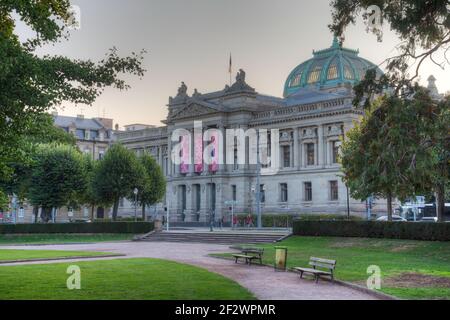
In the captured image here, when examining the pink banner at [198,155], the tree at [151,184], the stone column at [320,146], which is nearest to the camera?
the tree at [151,184]

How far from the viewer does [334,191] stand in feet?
283

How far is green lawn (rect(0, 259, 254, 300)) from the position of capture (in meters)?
18.6

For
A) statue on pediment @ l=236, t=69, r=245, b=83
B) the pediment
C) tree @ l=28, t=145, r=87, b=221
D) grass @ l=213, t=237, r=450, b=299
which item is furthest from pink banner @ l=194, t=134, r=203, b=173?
grass @ l=213, t=237, r=450, b=299

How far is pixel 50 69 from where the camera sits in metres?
19.2

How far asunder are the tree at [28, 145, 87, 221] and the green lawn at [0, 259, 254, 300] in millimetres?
43940

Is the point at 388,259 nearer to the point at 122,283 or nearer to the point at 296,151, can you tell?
the point at 122,283

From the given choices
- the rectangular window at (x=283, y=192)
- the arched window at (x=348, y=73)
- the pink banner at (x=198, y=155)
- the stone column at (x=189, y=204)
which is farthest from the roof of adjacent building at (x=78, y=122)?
the arched window at (x=348, y=73)

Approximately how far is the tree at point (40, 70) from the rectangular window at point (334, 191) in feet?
223

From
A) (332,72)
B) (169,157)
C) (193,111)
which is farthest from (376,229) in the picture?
(169,157)

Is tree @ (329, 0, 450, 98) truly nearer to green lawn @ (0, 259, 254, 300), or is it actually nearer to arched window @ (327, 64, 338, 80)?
green lawn @ (0, 259, 254, 300)

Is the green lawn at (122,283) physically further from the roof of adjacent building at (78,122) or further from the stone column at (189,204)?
the roof of adjacent building at (78,122)

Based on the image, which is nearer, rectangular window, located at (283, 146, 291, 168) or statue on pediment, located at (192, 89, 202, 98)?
rectangular window, located at (283, 146, 291, 168)

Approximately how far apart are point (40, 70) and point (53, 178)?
5595cm

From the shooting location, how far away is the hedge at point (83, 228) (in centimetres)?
6419
